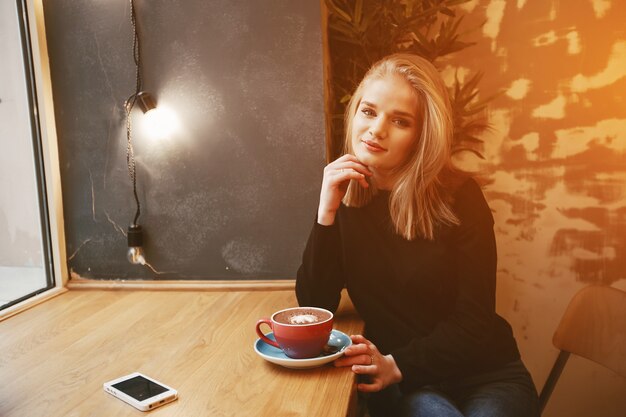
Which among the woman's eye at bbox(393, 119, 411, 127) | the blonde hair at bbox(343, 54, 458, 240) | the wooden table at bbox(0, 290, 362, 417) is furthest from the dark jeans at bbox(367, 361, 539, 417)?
the woman's eye at bbox(393, 119, 411, 127)

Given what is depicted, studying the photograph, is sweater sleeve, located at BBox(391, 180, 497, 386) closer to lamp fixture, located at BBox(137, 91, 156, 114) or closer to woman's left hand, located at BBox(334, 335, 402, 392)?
woman's left hand, located at BBox(334, 335, 402, 392)

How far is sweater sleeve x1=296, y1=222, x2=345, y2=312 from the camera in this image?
1436 mm

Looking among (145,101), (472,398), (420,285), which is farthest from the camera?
(145,101)

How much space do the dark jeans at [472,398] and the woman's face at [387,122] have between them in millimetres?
586

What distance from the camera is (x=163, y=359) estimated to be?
1.15m

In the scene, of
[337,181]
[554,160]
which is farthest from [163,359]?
[554,160]

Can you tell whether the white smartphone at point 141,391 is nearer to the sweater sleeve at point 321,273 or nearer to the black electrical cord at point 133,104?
the sweater sleeve at point 321,273

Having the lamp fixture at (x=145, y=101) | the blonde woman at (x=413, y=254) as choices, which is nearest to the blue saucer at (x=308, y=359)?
the blonde woman at (x=413, y=254)

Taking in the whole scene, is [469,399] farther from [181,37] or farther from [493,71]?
[181,37]

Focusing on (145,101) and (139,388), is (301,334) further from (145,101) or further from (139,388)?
(145,101)

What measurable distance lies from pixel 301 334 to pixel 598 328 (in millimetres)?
918

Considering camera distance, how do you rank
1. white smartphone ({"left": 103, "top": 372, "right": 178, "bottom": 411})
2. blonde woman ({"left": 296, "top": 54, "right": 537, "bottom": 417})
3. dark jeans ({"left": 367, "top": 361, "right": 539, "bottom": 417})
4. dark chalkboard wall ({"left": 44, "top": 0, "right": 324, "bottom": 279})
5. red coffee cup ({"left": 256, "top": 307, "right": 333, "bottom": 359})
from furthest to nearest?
1. dark chalkboard wall ({"left": 44, "top": 0, "right": 324, "bottom": 279})
2. blonde woman ({"left": 296, "top": 54, "right": 537, "bottom": 417})
3. dark jeans ({"left": 367, "top": 361, "right": 539, "bottom": 417})
4. red coffee cup ({"left": 256, "top": 307, "right": 333, "bottom": 359})
5. white smartphone ({"left": 103, "top": 372, "right": 178, "bottom": 411})

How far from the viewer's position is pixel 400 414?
1.25 m

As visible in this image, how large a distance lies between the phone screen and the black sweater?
1.74 feet
